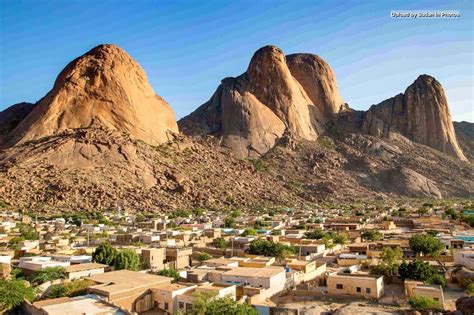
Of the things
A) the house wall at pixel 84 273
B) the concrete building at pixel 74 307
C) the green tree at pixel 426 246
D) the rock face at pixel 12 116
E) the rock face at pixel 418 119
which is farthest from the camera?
the rock face at pixel 418 119

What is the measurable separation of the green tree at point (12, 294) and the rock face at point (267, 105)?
76.4m

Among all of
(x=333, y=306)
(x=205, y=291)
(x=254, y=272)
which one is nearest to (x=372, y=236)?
(x=254, y=272)

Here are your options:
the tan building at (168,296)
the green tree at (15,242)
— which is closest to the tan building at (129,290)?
the tan building at (168,296)

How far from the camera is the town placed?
17344mm

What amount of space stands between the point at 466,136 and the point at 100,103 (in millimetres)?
98924

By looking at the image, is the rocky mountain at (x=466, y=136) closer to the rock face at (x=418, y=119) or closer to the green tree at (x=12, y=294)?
the rock face at (x=418, y=119)

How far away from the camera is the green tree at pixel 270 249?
2964 centimetres

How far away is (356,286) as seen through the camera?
69.4 ft

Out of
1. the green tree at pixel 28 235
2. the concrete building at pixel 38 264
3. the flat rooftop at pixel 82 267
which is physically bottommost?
the flat rooftop at pixel 82 267

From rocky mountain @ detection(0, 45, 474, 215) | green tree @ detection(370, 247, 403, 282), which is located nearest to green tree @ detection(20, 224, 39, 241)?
rocky mountain @ detection(0, 45, 474, 215)

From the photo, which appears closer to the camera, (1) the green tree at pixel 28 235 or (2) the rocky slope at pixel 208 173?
(1) the green tree at pixel 28 235

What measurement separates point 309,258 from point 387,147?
3099 inches

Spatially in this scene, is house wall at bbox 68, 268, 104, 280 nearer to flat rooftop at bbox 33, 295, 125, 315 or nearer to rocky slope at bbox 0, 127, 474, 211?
flat rooftop at bbox 33, 295, 125, 315

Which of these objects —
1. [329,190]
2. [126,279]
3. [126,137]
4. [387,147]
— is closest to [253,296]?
[126,279]
